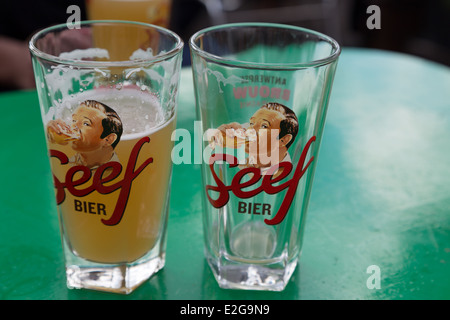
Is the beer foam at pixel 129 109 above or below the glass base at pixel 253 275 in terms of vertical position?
above

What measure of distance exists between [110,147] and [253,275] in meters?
0.24

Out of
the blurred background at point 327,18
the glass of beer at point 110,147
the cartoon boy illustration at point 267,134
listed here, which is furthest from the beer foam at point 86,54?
the blurred background at point 327,18

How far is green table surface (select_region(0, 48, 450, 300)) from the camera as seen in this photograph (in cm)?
68

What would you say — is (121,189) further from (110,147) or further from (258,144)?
(258,144)

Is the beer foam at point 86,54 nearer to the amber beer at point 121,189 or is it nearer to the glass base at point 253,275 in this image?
the amber beer at point 121,189

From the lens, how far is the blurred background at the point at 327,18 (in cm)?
206

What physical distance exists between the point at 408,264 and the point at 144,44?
0.46m

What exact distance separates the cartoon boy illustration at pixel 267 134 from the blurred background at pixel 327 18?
1619 millimetres

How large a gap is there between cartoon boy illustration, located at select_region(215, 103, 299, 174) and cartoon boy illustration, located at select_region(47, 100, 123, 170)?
12 cm

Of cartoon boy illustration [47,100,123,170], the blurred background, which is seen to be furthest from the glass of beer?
the blurred background

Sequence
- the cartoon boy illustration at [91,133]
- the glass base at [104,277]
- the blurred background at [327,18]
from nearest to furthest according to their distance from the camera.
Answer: the cartoon boy illustration at [91,133] → the glass base at [104,277] → the blurred background at [327,18]

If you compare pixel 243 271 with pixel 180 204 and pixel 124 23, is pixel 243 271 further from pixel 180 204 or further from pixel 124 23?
pixel 124 23

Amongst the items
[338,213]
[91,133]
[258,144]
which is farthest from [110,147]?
[338,213]

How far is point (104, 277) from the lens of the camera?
26.2 inches
